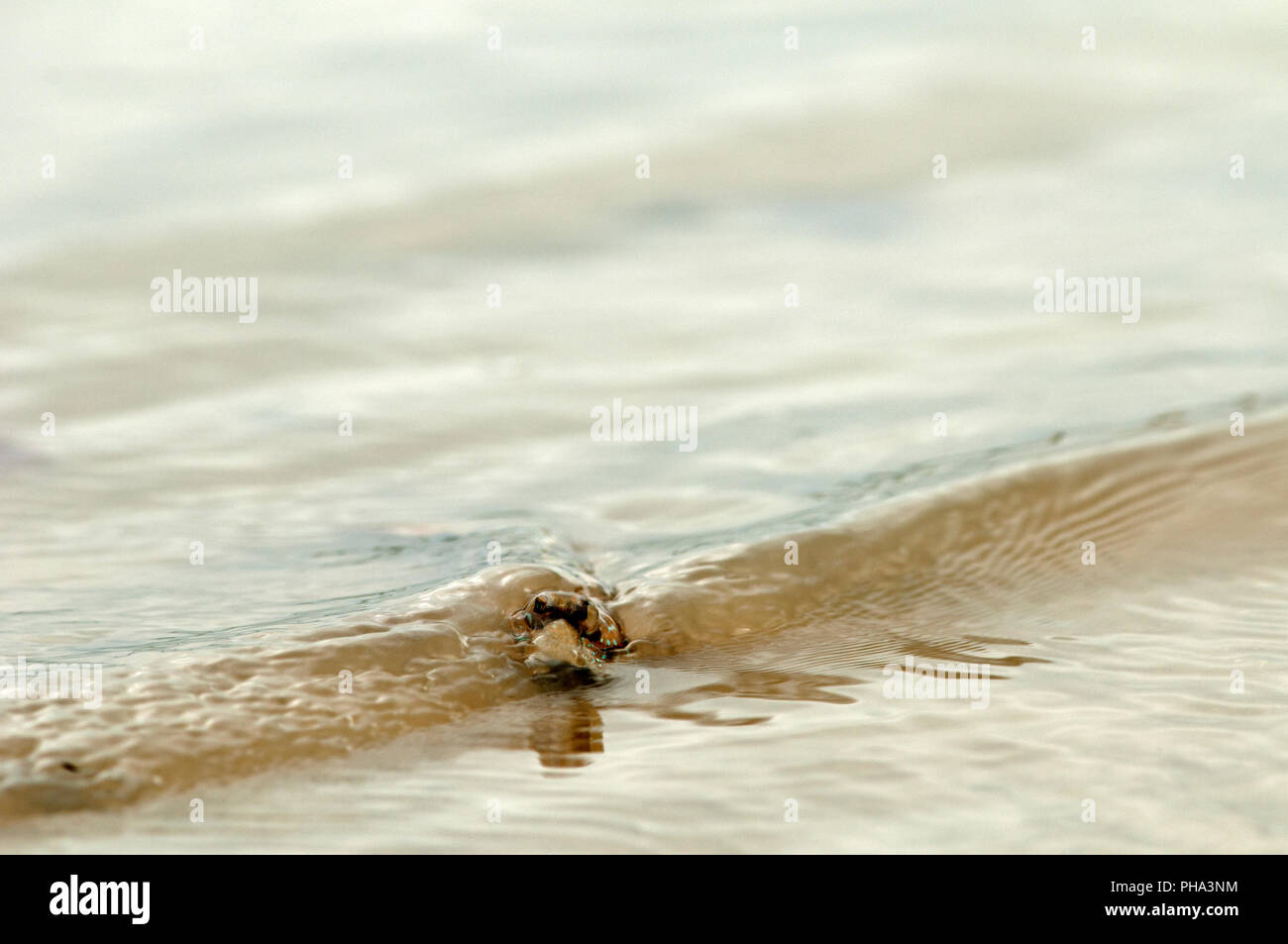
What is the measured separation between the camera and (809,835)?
257 centimetres

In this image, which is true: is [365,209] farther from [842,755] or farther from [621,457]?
[842,755]

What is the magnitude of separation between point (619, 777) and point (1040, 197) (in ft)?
21.9
